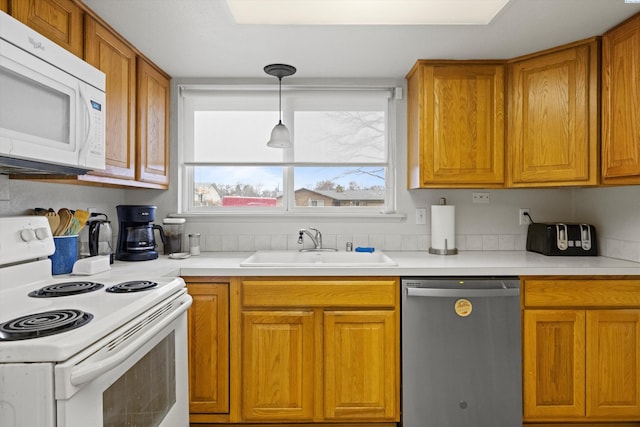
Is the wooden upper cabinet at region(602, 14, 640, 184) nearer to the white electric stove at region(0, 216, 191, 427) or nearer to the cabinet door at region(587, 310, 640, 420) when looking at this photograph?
the cabinet door at region(587, 310, 640, 420)

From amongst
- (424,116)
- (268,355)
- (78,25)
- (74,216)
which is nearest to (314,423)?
(268,355)

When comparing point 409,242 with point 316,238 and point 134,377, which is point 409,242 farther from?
point 134,377

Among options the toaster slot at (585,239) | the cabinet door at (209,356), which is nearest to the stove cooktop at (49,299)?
the cabinet door at (209,356)

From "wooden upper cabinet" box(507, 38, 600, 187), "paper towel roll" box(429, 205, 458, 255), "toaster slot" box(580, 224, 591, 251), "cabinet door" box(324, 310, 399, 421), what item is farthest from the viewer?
"paper towel roll" box(429, 205, 458, 255)

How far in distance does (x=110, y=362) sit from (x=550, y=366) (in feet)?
6.49

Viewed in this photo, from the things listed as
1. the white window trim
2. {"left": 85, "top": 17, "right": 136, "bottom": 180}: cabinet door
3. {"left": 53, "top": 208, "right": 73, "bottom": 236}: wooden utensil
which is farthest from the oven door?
the white window trim

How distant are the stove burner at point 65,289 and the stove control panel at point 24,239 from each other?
0.15 meters

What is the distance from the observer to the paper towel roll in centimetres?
243

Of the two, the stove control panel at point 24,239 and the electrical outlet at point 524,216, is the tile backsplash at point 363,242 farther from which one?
the stove control panel at point 24,239

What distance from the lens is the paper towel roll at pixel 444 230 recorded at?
7.97ft

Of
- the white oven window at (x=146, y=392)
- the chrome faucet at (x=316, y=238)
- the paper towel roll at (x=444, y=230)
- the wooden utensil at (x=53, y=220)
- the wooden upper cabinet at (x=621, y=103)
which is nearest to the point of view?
the white oven window at (x=146, y=392)

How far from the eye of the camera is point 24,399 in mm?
871

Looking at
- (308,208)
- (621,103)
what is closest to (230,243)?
(308,208)

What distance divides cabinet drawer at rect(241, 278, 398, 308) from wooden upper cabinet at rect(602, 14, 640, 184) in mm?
1274
